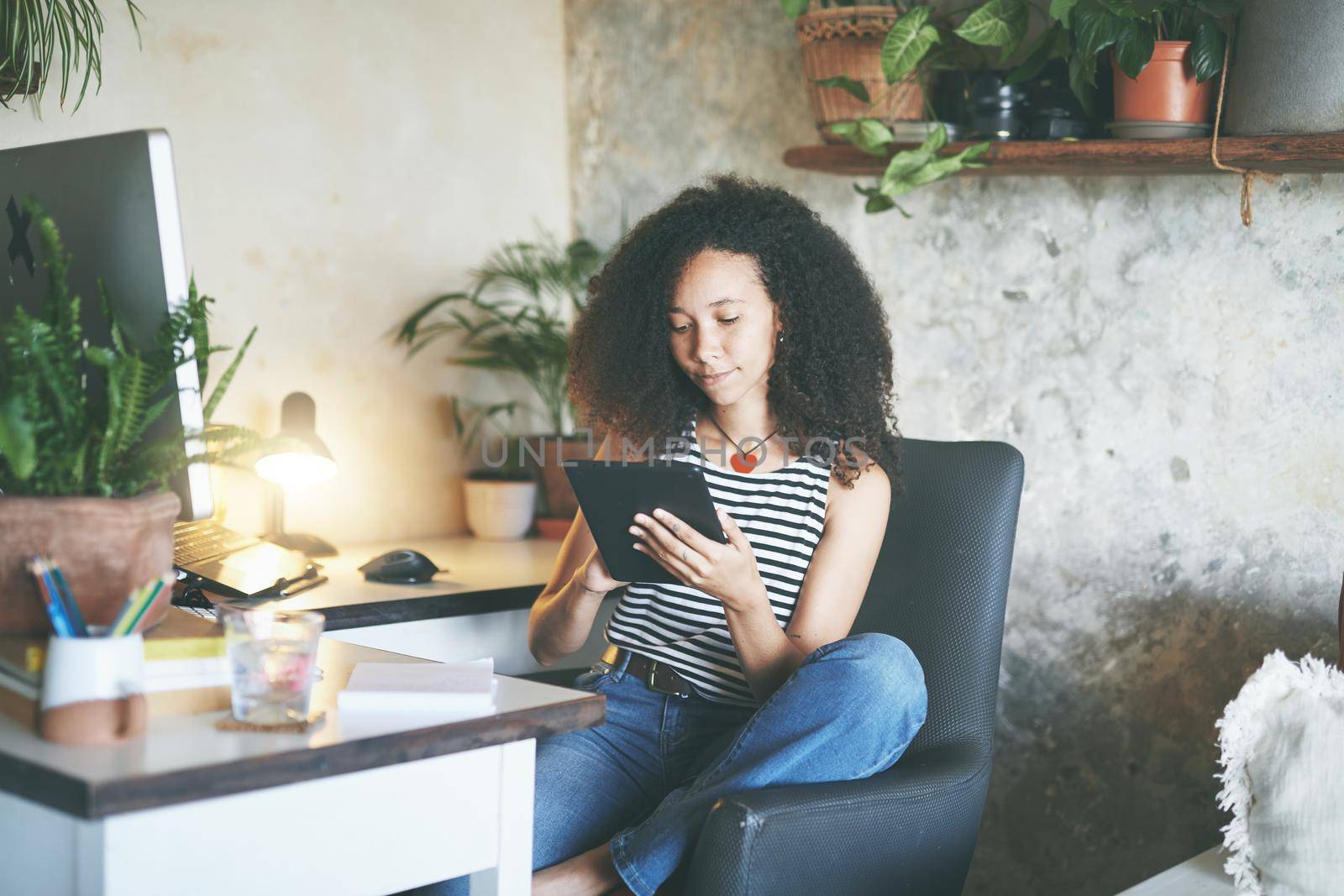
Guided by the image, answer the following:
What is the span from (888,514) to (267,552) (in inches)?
40.8

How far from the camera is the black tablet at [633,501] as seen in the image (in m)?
1.52

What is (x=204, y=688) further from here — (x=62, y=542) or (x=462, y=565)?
(x=462, y=565)

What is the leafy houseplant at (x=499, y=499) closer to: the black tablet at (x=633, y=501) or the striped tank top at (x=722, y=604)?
the striped tank top at (x=722, y=604)

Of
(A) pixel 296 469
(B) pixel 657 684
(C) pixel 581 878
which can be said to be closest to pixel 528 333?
(A) pixel 296 469

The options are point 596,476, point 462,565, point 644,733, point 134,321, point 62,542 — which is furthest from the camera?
point 462,565

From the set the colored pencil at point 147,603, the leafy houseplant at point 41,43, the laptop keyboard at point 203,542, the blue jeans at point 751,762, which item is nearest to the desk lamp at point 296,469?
the laptop keyboard at point 203,542

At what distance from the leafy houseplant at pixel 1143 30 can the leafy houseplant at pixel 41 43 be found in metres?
1.53

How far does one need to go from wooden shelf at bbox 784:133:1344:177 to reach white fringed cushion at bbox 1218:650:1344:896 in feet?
2.33

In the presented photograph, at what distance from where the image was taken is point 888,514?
6.29 feet

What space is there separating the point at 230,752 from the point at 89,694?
0.42 ft

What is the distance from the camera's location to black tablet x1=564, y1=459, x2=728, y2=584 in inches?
59.9

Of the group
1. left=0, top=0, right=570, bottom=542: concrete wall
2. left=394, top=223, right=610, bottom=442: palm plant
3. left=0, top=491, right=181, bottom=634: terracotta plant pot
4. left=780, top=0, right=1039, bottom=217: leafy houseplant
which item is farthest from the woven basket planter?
left=0, top=491, right=181, bottom=634: terracotta plant pot

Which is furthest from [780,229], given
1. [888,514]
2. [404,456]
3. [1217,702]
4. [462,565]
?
[404,456]

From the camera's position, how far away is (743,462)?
1.91 m
